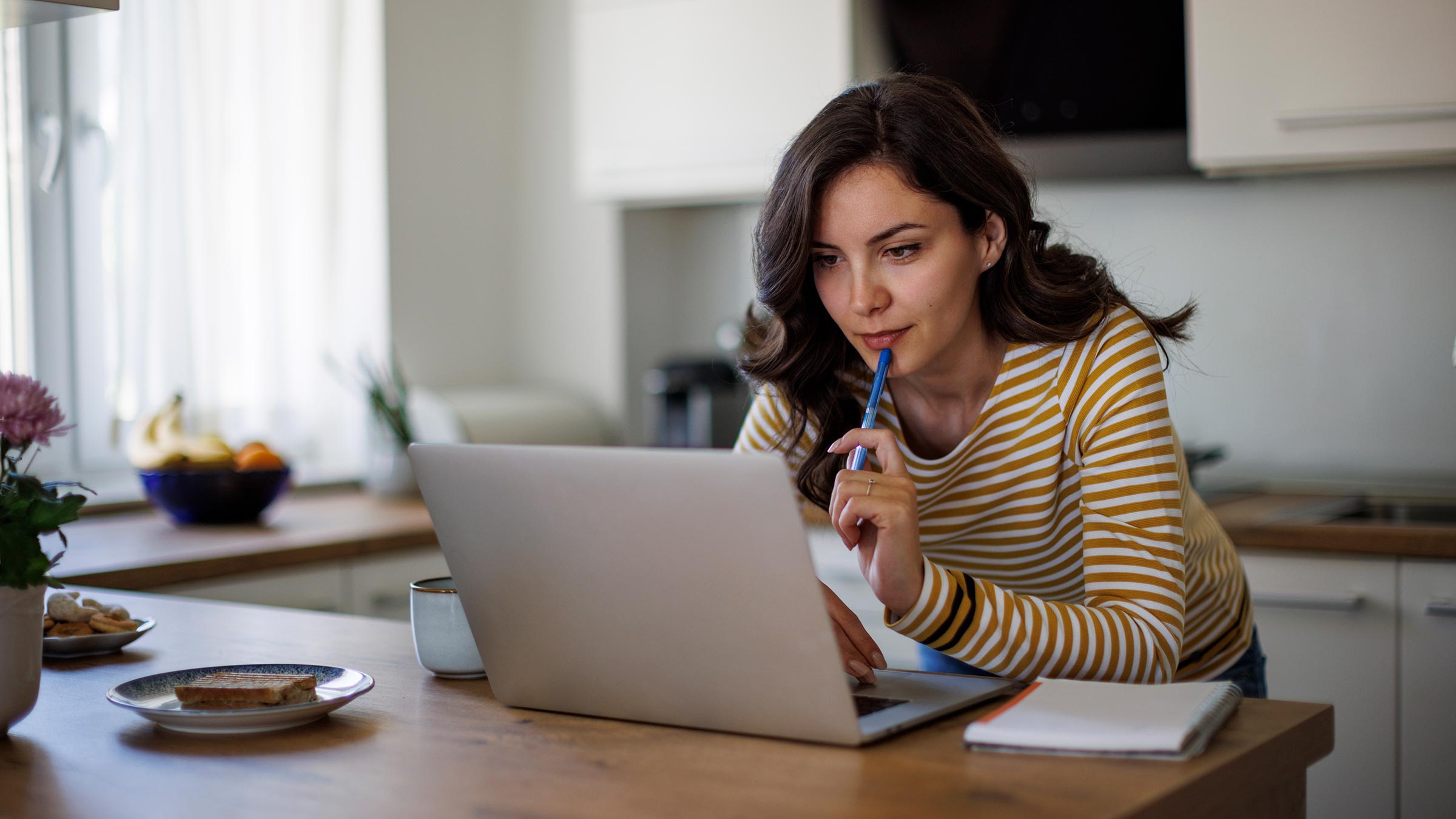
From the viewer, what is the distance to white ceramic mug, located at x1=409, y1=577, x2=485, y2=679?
111 cm

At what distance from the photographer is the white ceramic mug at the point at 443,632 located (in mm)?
1105

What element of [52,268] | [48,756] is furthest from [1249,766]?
[52,268]

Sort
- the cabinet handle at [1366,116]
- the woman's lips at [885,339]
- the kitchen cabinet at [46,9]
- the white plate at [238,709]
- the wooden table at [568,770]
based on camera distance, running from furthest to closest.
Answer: the cabinet handle at [1366,116] → the woman's lips at [885,339] → the kitchen cabinet at [46,9] → the white plate at [238,709] → the wooden table at [568,770]

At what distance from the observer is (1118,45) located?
2418 mm

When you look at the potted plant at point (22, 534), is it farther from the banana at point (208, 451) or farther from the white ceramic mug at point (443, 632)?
the banana at point (208, 451)

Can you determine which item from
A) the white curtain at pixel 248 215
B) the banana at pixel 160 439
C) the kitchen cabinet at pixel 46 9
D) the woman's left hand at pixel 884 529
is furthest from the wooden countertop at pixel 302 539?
the woman's left hand at pixel 884 529

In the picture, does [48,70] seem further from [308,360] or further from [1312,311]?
[1312,311]

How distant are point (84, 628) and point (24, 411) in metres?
0.38

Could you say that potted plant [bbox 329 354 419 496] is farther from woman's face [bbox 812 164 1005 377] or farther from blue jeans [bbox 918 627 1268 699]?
woman's face [bbox 812 164 1005 377]

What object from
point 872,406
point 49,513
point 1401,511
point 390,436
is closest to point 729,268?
point 390,436

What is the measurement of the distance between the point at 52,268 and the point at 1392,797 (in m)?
2.45

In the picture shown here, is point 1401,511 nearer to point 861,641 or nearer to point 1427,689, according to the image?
point 1427,689

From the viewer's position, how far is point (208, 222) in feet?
8.85

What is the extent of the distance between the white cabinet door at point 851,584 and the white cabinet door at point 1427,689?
802 millimetres
